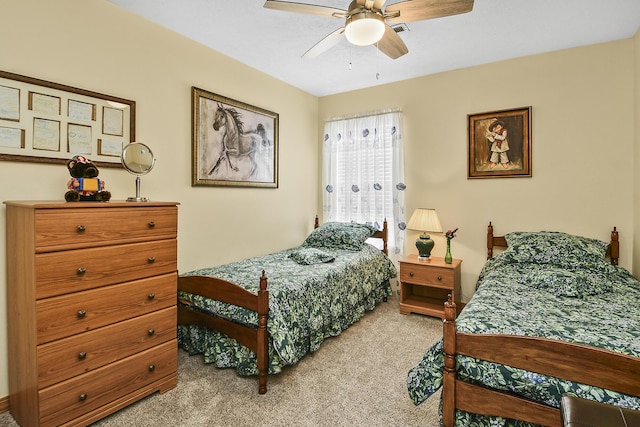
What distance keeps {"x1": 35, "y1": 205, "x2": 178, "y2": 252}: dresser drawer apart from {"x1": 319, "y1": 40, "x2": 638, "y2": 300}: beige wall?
288 cm

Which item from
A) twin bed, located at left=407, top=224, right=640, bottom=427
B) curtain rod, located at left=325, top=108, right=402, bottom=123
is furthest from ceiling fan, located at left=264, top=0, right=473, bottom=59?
curtain rod, located at left=325, top=108, right=402, bottom=123

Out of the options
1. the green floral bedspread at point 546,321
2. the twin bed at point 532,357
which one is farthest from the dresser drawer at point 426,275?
the twin bed at point 532,357

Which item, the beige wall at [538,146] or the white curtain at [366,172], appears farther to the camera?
the white curtain at [366,172]

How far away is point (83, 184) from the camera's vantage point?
75.1 inches

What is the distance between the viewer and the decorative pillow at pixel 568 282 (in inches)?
87.7

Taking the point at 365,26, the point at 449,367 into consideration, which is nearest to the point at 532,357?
the point at 449,367

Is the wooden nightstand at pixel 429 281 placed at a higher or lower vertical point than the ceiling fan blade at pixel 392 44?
lower

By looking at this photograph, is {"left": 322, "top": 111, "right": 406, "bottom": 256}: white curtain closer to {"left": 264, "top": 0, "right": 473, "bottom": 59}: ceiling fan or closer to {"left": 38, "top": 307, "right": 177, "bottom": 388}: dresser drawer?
{"left": 264, "top": 0, "right": 473, "bottom": 59}: ceiling fan

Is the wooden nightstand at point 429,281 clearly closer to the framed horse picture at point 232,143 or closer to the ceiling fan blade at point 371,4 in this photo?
the framed horse picture at point 232,143

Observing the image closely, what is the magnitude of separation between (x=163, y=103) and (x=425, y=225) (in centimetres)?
282

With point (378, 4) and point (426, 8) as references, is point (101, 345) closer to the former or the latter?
point (378, 4)

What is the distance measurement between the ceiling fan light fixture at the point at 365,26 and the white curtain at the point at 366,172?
87.4 inches

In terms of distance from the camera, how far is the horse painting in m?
3.26

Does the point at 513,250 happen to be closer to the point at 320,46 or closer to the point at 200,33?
the point at 320,46
